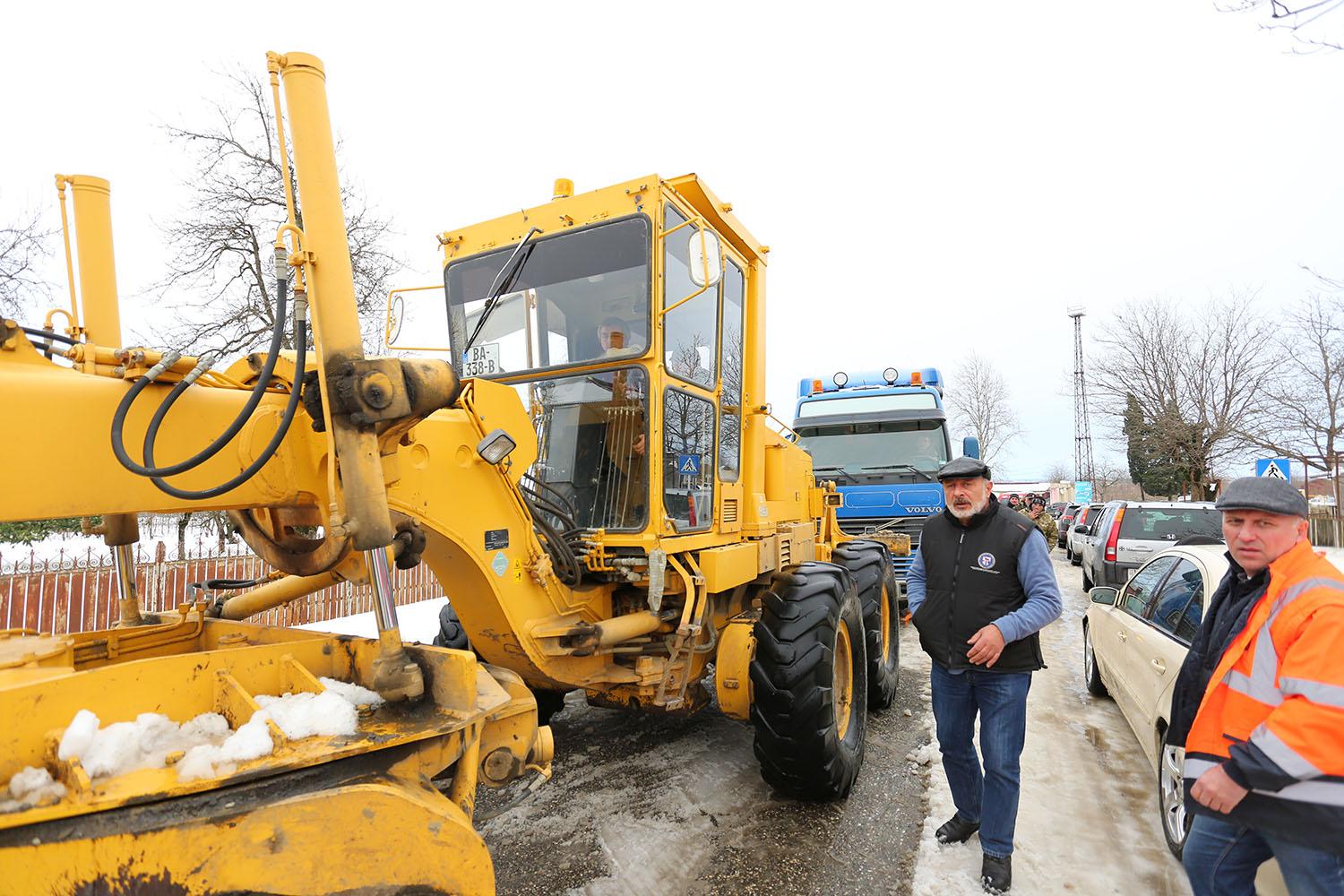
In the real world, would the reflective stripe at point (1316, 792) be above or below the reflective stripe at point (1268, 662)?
below

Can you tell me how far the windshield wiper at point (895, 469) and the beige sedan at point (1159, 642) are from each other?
14.7 feet

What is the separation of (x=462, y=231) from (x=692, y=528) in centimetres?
215

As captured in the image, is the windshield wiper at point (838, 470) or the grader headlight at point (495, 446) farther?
the windshield wiper at point (838, 470)

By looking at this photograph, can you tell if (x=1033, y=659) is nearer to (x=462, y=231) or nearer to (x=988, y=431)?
(x=462, y=231)

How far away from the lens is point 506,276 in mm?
3746

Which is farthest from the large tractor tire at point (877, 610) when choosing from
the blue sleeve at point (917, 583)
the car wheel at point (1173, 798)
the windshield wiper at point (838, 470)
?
the windshield wiper at point (838, 470)

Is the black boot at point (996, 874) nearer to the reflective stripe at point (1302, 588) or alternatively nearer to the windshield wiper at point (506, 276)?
the reflective stripe at point (1302, 588)

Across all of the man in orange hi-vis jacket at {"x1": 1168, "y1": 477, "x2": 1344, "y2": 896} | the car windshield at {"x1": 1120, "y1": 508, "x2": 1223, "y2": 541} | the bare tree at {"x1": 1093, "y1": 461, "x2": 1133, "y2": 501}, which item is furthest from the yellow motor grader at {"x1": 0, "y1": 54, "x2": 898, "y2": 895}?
the bare tree at {"x1": 1093, "y1": 461, "x2": 1133, "y2": 501}

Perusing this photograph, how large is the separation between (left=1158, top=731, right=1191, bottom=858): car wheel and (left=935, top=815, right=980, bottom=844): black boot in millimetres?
857

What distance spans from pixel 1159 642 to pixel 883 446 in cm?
623

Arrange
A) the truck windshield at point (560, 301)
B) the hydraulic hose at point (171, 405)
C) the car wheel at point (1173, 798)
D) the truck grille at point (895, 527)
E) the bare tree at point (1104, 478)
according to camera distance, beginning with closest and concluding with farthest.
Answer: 1. the hydraulic hose at point (171, 405)
2. the car wheel at point (1173, 798)
3. the truck windshield at point (560, 301)
4. the truck grille at point (895, 527)
5. the bare tree at point (1104, 478)

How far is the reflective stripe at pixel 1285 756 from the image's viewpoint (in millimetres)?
1867

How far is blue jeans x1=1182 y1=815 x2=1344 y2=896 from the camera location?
6.31 ft

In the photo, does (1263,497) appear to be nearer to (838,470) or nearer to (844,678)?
(844,678)
